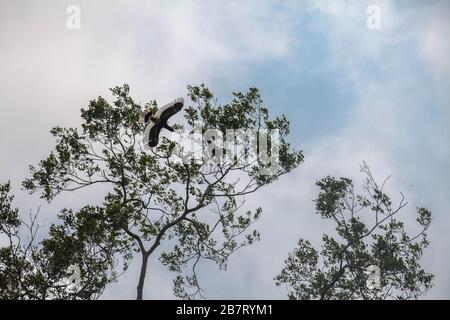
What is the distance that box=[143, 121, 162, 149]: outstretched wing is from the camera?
15.6 m

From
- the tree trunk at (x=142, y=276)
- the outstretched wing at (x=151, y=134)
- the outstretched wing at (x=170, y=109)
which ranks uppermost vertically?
the outstretched wing at (x=170, y=109)

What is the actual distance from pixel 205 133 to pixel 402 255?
41.5 feet

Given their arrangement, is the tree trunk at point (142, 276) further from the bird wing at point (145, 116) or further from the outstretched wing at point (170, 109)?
the outstretched wing at point (170, 109)

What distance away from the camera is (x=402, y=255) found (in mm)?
21188

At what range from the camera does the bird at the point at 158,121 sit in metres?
15.5

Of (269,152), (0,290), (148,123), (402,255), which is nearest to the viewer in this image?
(0,290)

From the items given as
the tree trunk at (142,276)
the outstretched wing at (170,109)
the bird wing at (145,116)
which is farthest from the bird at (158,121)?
the tree trunk at (142,276)

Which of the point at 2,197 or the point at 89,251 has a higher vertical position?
the point at 2,197

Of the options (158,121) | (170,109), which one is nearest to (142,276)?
(158,121)

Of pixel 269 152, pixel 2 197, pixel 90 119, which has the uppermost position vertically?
pixel 90 119
